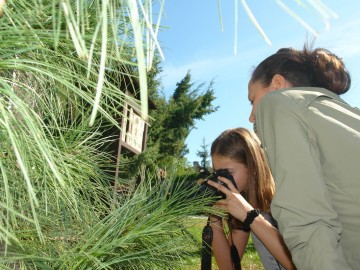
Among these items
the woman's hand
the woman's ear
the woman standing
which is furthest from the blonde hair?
the woman standing

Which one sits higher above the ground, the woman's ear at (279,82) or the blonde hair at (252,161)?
the woman's ear at (279,82)

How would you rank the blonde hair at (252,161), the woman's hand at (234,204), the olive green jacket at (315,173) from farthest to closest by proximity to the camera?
the blonde hair at (252,161) < the woman's hand at (234,204) < the olive green jacket at (315,173)

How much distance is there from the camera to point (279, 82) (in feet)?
3.35

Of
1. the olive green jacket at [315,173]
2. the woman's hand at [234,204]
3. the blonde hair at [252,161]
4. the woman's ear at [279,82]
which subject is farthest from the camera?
the blonde hair at [252,161]

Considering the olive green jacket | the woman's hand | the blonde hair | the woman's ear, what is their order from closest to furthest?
the olive green jacket
the woman's ear
the woman's hand
the blonde hair

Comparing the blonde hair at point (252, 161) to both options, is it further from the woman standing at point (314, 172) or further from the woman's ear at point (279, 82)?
the woman standing at point (314, 172)

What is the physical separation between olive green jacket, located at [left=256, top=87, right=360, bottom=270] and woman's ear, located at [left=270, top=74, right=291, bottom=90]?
22 centimetres

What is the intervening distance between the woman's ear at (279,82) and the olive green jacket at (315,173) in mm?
222

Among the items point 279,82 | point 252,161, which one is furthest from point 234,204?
point 279,82

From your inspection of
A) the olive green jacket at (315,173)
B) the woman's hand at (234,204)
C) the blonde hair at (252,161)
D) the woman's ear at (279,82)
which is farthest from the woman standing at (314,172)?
the blonde hair at (252,161)

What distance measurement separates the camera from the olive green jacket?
674 millimetres

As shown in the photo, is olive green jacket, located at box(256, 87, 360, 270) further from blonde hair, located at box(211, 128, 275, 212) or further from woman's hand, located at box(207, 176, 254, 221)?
blonde hair, located at box(211, 128, 275, 212)

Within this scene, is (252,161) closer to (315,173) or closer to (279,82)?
(279,82)

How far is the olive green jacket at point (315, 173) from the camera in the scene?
26.5 inches
